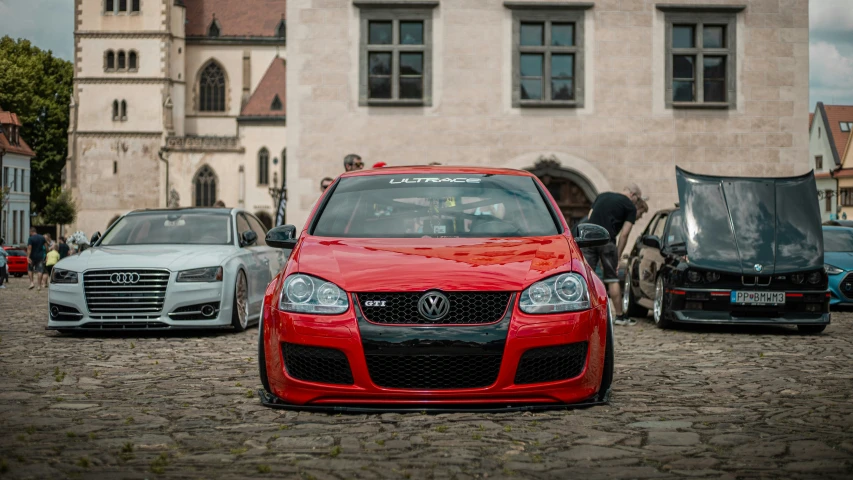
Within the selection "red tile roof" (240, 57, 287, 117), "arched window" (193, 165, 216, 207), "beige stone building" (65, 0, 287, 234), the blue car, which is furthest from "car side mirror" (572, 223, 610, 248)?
"arched window" (193, 165, 216, 207)

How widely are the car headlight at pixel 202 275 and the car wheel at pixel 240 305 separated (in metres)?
0.37

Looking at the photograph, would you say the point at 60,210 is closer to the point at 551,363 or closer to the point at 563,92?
the point at 563,92

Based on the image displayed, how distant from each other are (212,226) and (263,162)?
234 feet

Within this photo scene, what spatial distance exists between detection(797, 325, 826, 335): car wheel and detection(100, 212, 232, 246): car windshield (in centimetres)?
697

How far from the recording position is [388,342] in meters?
6.02

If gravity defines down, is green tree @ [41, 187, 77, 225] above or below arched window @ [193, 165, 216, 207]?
below

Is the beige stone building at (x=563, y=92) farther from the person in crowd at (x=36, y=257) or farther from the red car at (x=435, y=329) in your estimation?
the red car at (x=435, y=329)

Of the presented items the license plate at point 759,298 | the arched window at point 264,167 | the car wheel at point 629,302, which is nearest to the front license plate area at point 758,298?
the license plate at point 759,298

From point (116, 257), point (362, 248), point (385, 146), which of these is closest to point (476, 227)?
point (362, 248)

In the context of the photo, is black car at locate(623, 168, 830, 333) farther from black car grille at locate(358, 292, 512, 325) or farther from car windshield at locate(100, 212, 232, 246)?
black car grille at locate(358, 292, 512, 325)

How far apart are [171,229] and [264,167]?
71.1 meters

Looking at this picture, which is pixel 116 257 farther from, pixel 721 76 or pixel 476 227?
pixel 721 76

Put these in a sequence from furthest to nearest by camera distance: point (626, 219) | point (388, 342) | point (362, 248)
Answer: point (626, 219) → point (362, 248) → point (388, 342)

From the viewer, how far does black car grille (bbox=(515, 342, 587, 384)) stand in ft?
20.0
